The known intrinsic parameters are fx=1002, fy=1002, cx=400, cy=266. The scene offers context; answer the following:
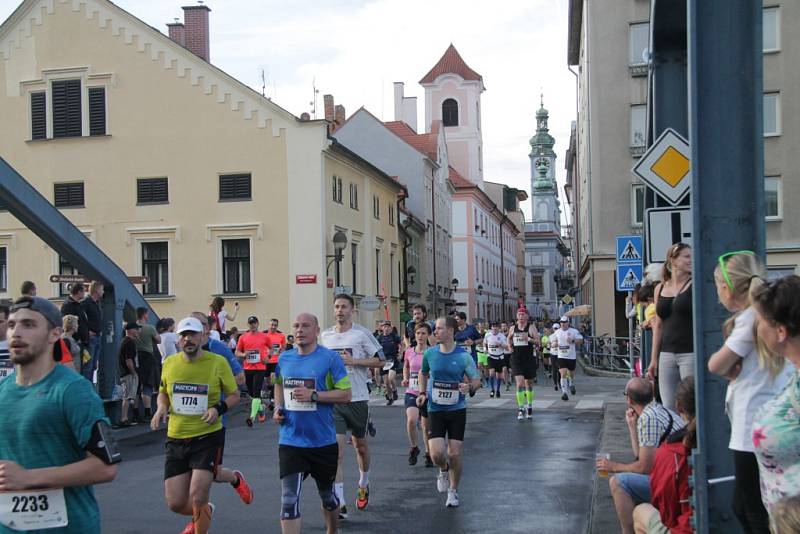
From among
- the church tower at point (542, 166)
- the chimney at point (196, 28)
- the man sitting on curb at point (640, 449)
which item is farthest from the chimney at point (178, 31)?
the church tower at point (542, 166)

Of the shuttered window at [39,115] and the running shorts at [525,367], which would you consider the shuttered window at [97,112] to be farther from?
the running shorts at [525,367]

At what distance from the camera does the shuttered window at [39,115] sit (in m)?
34.6

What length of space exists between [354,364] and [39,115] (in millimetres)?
28095

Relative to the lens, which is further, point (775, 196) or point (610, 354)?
point (775, 196)

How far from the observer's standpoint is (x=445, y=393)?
10.2 metres

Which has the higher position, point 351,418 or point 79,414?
point 79,414

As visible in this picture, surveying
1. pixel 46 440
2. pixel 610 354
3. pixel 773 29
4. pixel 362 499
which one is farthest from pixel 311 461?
pixel 773 29

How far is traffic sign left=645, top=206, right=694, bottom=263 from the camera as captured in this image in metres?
9.31

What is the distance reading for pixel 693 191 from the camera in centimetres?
596

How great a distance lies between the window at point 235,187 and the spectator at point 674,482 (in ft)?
92.6

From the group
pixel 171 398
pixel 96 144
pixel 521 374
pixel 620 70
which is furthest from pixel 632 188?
pixel 171 398

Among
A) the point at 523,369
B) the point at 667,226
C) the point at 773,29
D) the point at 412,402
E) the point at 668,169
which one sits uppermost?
the point at 773,29

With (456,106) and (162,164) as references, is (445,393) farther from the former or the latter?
(456,106)

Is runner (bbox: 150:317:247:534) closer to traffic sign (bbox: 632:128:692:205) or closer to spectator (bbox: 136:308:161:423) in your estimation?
traffic sign (bbox: 632:128:692:205)
